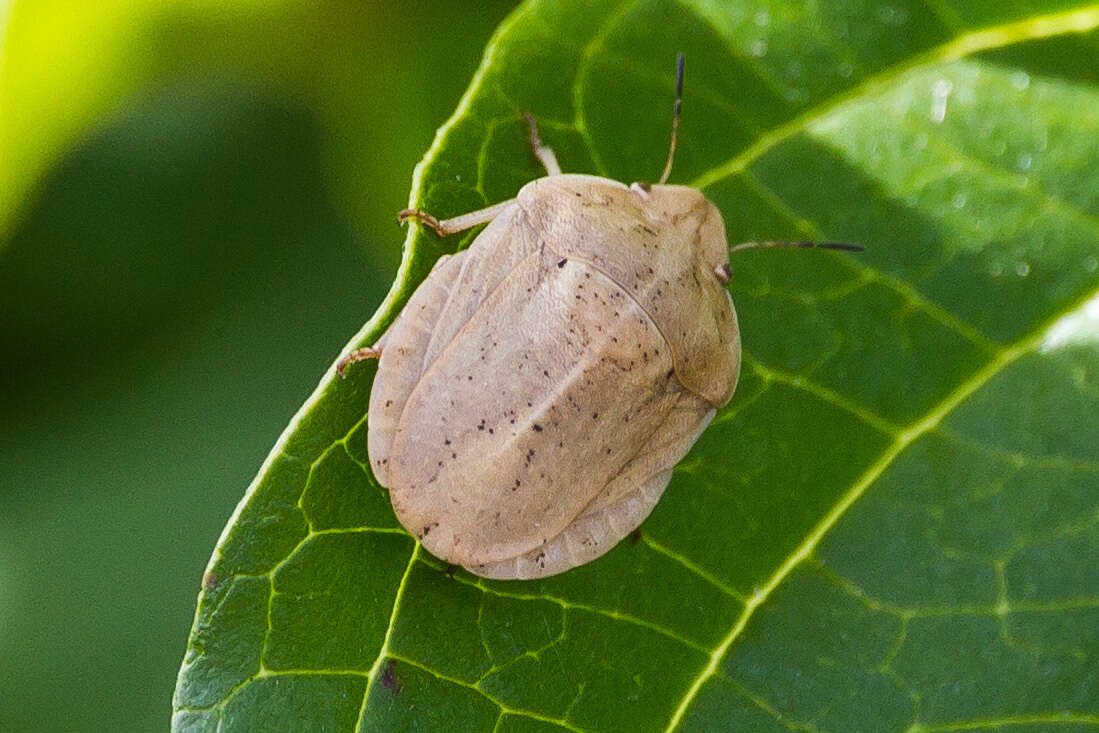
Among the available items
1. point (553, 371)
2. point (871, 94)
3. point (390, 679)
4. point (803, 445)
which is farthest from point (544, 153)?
point (390, 679)

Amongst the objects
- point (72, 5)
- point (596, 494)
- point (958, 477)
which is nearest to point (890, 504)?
point (958, 477)

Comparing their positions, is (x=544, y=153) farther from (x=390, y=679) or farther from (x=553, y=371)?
(x=390, y=679)

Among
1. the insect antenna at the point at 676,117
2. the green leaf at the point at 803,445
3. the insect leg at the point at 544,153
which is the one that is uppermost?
the insect leg at the point at 544,153

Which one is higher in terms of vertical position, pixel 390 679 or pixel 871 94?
pixel 871 94

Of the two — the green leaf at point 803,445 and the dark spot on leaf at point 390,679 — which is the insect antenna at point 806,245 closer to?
the green leaf at point 803,445

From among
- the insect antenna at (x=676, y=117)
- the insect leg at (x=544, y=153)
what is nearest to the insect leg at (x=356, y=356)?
the insect leg at (x=544, y=153)

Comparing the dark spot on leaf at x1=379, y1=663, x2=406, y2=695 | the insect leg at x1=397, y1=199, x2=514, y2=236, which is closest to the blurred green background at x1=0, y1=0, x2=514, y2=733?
the insect leg at x1=397, y1=199, x2=514, y2=236
